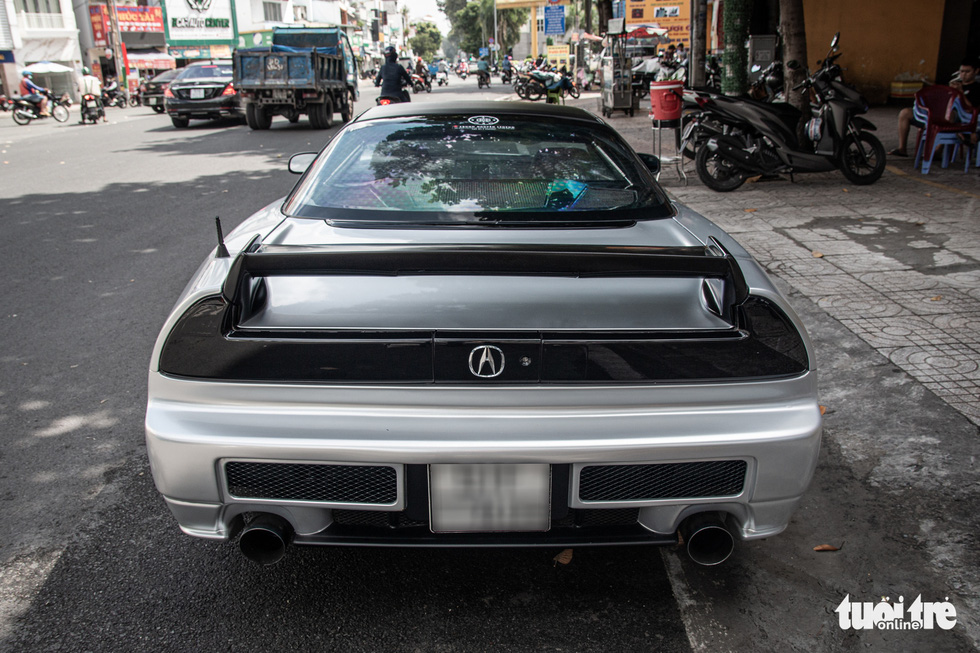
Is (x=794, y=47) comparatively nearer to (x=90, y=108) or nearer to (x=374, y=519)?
(x=374, y=519)

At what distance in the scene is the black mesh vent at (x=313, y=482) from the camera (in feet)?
6.53

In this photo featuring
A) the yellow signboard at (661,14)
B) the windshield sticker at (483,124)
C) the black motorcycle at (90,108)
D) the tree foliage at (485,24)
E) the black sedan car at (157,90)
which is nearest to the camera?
the windshield sticker at (483,124)

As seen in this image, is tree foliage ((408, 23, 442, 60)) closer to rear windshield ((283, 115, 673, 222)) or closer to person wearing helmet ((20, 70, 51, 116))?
person wearing helmet ((20, 70, 51, 116))

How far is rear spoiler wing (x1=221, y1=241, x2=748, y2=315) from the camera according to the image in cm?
195

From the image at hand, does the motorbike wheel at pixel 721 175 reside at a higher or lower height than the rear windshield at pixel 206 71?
lower

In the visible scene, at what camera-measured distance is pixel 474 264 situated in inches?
77.4

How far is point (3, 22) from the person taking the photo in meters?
36.6

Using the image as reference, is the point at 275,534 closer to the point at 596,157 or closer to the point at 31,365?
the point at 596,157

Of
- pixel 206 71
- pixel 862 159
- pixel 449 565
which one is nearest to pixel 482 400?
pixel 449 565

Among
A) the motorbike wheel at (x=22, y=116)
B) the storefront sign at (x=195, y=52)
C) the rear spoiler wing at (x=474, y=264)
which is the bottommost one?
the motorbike wheel at (x=22, y=116)

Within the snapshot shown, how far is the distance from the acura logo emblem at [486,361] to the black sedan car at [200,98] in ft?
61.9

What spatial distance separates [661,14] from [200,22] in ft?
109

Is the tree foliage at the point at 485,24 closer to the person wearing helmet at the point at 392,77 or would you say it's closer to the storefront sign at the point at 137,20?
the storefront sign at the point at 137,20

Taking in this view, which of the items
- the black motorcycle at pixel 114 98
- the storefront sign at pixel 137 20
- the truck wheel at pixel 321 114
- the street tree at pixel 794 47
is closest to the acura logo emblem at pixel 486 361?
the street tree at pixel 794 47
